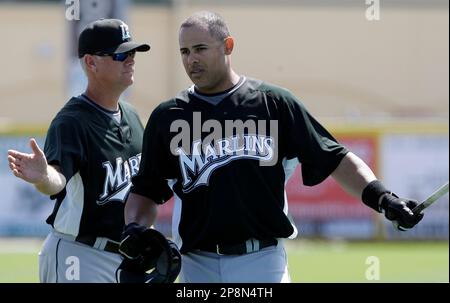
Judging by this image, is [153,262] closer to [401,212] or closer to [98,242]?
[98,242]

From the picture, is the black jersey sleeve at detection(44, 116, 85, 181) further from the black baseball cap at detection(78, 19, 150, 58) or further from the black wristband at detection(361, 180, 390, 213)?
the black wristband at detection(361, 180, 390, 213)

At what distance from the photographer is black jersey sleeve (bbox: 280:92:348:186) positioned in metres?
5.69

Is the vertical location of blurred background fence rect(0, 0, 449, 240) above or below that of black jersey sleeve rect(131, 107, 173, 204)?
below

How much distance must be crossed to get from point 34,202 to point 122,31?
1051 cm

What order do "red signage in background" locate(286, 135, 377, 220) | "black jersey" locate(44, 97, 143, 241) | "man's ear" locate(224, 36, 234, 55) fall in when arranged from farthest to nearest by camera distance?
"red signage in background" locate(286, 135, 377, 220), "black jersey" locate(44, 97, 143, 241), "man's ear" locate(224, 36, 234, 55)

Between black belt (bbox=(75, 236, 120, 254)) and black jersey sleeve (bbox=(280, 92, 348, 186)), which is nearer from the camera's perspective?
black jersey sleeve (bbox=(280, 92, 348, 186))

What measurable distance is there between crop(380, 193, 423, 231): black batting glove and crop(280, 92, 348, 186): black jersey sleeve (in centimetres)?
43

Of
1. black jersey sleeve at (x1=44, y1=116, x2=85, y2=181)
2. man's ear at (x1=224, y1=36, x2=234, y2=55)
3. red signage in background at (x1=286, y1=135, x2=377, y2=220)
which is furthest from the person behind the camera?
red signage in background at (x1=286, y1=135, x2=377, y2=220)

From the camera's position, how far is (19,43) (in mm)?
Answer: 29766

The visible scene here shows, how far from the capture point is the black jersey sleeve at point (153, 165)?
19.0 ft

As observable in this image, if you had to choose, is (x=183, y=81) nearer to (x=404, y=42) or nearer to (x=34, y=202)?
(x=404, y=42)

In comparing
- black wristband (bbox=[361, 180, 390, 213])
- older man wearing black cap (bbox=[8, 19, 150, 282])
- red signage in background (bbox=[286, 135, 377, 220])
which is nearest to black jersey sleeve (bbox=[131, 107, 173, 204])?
older man wearing black cap (bbox=[8, 19, 150, 282])

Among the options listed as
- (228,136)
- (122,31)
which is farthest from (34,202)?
(228,136)
